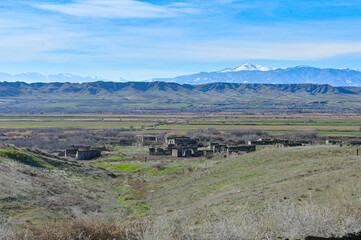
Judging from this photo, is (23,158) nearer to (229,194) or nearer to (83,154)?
(83,154)

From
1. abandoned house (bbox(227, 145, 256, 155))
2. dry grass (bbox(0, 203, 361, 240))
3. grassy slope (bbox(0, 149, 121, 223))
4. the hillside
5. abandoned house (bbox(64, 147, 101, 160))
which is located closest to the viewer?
dry grass (bbox(0, 203, 361, 240))

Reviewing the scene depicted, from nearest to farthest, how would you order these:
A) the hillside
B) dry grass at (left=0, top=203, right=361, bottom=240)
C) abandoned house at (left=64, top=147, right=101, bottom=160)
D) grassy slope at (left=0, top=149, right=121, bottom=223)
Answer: dry grass at (left=0, top=203, right=361, bottom=240), the hillside, grassy slope at (left=0, top=149, right=121, bottom=223), abandoned house at (left=64, top=147, right=101, bottom=160)

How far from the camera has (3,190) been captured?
25.7 metres

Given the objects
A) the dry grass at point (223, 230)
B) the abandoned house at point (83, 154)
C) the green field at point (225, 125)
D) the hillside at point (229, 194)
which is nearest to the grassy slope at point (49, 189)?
the hillside at point (229, 194)

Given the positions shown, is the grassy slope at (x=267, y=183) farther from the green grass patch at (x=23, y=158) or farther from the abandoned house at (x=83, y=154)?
the abandoned house at (x=83, y=154)

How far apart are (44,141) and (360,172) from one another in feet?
253

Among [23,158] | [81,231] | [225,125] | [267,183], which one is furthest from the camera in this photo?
[225,125]

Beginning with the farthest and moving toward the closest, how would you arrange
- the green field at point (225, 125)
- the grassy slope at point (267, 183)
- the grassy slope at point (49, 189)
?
the green field at point (225, 125)
the grassy slope at point (49, 189)
the grassy slope at point (267, 183)

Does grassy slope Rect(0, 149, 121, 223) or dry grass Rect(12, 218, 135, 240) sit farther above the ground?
dry grass Rect(12, 218, 135, 240)

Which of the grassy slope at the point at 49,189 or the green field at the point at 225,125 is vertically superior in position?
the grassy slope at the point at 49,189

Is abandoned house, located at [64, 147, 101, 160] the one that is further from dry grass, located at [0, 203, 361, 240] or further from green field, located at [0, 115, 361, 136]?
green field, located at [0, 115, 361, 136]

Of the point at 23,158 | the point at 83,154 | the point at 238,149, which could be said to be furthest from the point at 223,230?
the point at 83,154

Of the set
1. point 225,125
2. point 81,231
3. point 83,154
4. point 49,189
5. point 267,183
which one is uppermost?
point 81,231

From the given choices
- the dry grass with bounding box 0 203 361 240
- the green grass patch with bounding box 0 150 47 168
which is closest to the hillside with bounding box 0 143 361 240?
the dry grass with bounding box 0 203 361 240
